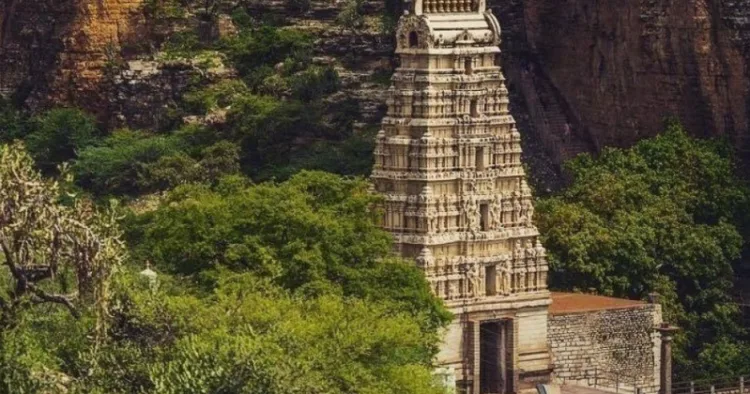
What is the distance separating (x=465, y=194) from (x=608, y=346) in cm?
577

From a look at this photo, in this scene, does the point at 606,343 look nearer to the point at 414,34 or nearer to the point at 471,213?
the point at 471,213

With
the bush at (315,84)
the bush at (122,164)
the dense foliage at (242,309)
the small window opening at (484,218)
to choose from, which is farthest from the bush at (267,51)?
the small window opening at (484,218)

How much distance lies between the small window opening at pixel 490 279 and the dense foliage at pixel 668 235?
7.34 metres

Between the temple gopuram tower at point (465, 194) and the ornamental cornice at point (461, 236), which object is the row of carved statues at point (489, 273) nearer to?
the temple gopuram tower at point (465, 194)

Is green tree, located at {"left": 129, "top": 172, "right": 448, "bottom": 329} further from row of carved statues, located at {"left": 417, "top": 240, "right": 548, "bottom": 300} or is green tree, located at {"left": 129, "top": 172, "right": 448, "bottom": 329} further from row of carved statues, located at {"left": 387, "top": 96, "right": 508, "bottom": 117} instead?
row of carved statues, located at {"left": 387, "top": 96, "right": 508, "bottom": 117}

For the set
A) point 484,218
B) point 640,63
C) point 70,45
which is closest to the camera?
point 484,218

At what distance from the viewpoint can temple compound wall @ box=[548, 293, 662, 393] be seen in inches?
3829

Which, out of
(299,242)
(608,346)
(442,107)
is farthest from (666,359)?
(299,242)

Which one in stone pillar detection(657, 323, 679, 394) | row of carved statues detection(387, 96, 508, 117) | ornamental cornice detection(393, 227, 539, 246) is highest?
row of carved statues detection(387, 96, 508, 117)

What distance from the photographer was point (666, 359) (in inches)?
3839

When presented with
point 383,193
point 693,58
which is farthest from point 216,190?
point 693,58

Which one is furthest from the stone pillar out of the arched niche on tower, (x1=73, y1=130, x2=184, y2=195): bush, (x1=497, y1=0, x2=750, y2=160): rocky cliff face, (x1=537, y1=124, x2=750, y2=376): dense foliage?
(x1=73, y1=130, x2=184, y2=195): bush

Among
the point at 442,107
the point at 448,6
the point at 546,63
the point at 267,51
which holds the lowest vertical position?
the point at 546,63

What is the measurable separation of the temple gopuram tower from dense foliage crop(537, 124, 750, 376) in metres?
6.95
